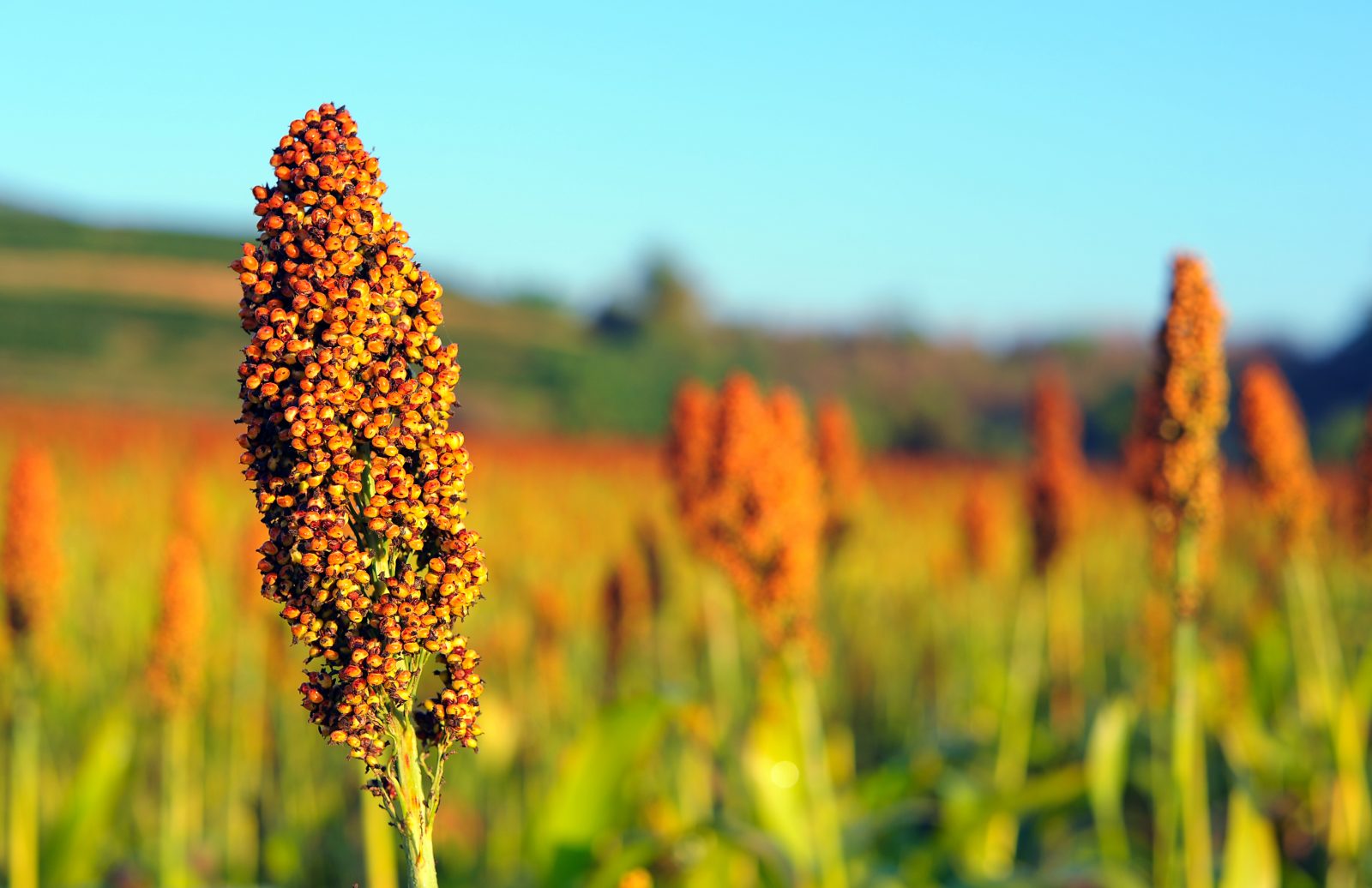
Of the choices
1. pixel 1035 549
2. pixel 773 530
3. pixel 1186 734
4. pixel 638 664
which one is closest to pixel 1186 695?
pixel 1186 734

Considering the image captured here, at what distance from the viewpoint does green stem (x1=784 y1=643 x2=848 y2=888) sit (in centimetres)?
453

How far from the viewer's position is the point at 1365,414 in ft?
18.5

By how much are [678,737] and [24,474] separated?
3342 mm

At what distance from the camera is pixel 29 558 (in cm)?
483

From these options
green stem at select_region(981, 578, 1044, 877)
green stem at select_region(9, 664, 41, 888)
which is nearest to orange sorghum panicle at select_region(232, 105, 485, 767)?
green stem at select_region(9, 664, 41, 888)

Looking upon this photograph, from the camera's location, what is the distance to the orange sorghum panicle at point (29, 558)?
189 inches

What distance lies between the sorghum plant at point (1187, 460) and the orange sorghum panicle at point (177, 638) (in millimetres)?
3675

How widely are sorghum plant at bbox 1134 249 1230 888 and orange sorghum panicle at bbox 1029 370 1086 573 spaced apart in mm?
2618

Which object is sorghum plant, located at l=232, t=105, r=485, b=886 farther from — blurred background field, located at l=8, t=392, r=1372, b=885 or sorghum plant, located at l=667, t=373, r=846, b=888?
sorghum plant, located at l=667, t=373, r=846, b=888

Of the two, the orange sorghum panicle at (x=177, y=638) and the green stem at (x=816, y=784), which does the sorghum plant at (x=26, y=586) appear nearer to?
the orange sorghum panicle at (x=177, y=638)

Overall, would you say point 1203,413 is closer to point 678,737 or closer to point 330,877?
point 678,737

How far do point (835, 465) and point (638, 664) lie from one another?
322 centimetres

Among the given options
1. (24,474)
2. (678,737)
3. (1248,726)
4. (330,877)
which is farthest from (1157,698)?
(24,474)

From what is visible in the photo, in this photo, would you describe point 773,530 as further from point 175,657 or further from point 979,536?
point 979,536
